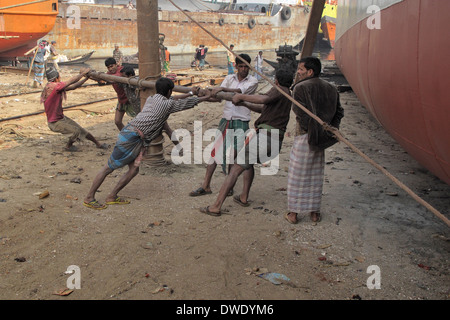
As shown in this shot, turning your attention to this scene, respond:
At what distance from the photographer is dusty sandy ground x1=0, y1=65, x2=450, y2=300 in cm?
338

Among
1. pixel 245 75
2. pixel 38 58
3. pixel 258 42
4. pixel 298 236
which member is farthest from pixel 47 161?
pixel 258 42

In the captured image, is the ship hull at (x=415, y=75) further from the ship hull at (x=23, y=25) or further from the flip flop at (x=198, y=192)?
the ship hull at (x=23, y=25)

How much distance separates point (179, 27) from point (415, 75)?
35.2m

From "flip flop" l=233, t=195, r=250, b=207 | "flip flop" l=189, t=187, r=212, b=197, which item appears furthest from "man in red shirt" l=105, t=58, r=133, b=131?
"flip flop" l=233, t=195, r=250, b=207

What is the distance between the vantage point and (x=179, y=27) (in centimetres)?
3678

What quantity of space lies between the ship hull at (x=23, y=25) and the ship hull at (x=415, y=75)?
1595 cm

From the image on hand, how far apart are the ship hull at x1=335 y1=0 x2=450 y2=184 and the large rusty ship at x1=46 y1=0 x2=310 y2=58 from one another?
26187 mm

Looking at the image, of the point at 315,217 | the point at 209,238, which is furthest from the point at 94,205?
the point at 315,217

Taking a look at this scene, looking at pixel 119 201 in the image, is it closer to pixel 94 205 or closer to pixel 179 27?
pixel 94 205

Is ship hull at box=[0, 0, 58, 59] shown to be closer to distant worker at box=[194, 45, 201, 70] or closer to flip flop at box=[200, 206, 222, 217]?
distant worker at box=[194, 45, 201, 70]
